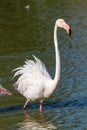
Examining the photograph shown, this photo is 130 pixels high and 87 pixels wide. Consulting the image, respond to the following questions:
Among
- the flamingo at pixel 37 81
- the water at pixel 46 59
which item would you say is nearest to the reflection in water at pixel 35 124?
the water at pixel 46 59

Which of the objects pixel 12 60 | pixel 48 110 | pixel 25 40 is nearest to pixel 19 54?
pixel 12 60

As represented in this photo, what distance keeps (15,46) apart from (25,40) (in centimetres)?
138

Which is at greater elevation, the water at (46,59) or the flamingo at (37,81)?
the flamingo at (37,81)

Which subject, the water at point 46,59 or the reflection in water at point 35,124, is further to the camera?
the water at point 46,59

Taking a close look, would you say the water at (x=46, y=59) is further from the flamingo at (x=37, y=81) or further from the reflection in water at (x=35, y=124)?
the flamingo at (x=37, y=81)

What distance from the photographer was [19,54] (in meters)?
17.9

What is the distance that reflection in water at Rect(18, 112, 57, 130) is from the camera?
1055cm

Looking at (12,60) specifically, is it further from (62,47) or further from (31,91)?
(31,91)

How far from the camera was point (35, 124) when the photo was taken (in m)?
10.9

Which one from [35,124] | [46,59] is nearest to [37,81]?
[35,124]

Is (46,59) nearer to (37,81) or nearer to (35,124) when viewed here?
(37,81)

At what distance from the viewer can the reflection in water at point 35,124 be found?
10.5 meters

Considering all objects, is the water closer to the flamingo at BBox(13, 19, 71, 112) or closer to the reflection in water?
the reflection in water

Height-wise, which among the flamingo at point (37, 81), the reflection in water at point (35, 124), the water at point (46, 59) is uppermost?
the flamingo at point (37, 81)
